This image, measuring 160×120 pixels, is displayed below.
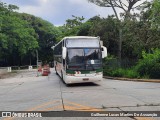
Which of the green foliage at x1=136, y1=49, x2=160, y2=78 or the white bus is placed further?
the green foliage at x1=136, y1=49, x2=160, y2=78

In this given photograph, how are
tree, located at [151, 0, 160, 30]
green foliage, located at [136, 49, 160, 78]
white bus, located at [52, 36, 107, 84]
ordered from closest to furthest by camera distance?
white bus, located at [52, 36, 107, 84] < green foliage, located at [136, 49, 160, 78] < tree, located at [151, 0, 160, 30]

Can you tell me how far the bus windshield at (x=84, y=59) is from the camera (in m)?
18.4

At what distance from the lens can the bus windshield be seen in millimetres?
18438

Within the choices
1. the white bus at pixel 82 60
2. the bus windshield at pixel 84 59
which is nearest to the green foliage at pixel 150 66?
the white bus at pixel 82 60

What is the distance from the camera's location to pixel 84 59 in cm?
1853

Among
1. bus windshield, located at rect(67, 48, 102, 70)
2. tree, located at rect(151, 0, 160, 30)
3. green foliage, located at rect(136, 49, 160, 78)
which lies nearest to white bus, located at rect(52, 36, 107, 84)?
bus windshield, located at rect(67, 48, 102, 70)

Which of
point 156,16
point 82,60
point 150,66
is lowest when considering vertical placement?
point 150,66

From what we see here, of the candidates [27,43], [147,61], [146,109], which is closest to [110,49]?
[147,61]

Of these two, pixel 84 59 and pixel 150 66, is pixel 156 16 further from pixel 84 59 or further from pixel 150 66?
pixel 84 59

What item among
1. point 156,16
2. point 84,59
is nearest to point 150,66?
point 156,16

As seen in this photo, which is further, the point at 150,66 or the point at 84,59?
the point at 150,66

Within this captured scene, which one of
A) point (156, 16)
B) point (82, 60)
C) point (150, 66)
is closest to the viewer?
point (82, 60)

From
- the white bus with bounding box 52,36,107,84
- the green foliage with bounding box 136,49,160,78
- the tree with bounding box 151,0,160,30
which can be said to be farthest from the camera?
the tree with bounding box 151,0,160,30

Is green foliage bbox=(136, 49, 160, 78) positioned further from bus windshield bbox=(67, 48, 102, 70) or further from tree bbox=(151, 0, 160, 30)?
bus windshield bbox=(67, 48, 102, 70)
